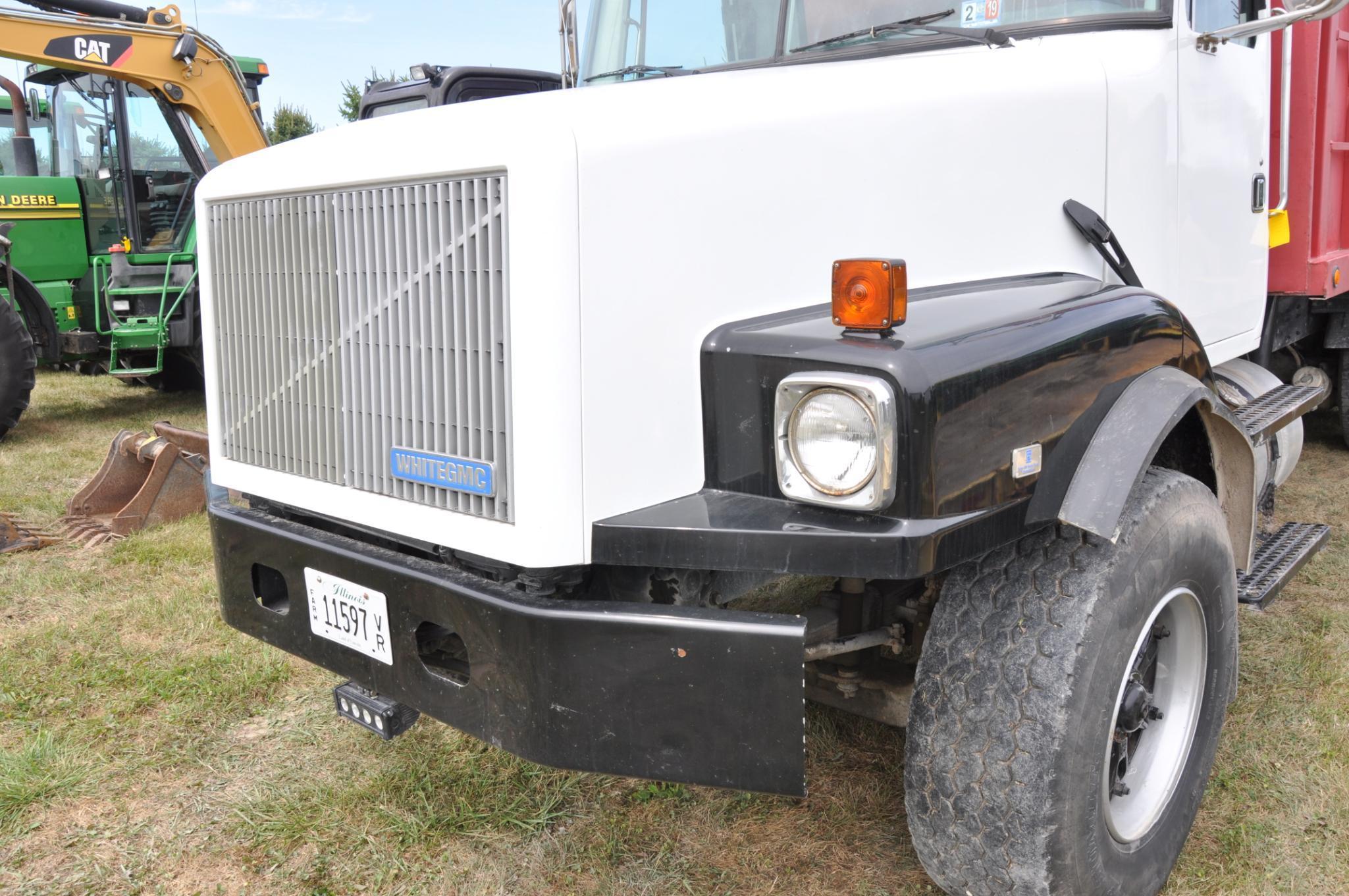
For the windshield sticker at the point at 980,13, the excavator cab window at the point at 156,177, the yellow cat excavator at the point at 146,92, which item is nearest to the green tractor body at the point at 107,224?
the excavator cab window at the point at 156,177

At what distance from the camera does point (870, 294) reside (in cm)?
194

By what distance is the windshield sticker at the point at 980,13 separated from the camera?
2805 millimetres

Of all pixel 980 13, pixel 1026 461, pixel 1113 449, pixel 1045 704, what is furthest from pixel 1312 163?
pixel 1045 704

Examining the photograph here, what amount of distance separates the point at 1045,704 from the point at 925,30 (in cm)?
175

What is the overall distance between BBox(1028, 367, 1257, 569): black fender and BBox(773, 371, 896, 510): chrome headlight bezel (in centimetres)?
43

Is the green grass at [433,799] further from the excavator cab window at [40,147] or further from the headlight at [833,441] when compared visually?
the excavator cab window at [40,147]

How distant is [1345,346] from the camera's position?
5586 millimetres

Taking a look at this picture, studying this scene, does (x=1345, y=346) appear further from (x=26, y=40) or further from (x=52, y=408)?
(x=52, y=408)

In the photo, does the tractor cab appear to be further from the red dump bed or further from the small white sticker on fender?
the small white sticker on fender

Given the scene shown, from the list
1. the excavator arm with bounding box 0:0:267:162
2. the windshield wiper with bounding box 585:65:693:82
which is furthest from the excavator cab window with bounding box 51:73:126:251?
the windshield wiper with bounding box 585:65:693:82

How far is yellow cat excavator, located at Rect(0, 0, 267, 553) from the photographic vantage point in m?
5.48

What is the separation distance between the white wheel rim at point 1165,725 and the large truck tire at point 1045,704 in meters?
0.01

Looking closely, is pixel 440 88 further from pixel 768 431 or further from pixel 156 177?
pixel 768 431

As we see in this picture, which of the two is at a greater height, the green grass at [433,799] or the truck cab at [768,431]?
the truck cab at [768,431]
